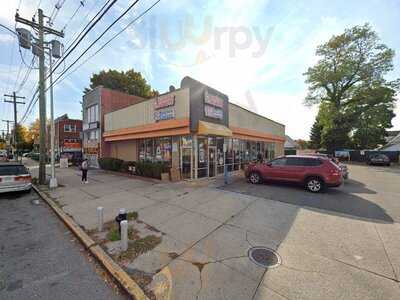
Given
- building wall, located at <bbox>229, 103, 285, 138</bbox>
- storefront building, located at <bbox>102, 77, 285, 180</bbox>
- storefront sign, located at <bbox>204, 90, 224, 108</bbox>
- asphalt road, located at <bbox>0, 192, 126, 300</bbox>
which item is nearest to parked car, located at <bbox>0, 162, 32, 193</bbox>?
asphalt road, located at <bbox>0, 192, 126, 300</bbox>

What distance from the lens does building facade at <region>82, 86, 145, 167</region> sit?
19.7 metres

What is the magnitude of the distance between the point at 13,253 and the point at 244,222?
5.42 m

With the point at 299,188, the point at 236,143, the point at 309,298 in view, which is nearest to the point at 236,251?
the point at 309,298

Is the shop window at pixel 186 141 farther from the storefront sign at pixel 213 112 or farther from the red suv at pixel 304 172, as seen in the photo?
the red suv at pixel 304 172

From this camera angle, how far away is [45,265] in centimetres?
356

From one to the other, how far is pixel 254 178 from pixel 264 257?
7.33 metres

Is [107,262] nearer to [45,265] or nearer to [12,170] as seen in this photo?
[45,265]

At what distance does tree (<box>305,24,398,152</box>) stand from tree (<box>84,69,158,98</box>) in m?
30.2

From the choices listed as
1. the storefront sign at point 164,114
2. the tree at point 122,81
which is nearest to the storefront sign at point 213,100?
the storefront sign at point 164,114

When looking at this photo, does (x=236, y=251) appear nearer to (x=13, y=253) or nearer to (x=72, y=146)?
(x=13, y=253)

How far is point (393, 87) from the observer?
2781 cm

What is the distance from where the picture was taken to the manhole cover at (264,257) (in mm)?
3477

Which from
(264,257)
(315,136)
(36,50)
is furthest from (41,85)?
(315,136)

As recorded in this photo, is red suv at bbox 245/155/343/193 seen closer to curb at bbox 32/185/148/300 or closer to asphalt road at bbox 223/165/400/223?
asphalt road at bbox 223/165/400/223
